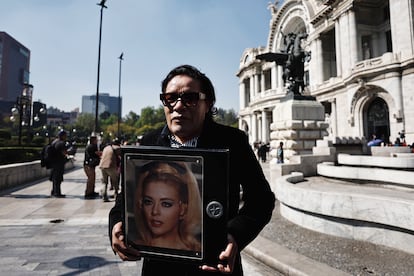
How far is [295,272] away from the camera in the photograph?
279cm

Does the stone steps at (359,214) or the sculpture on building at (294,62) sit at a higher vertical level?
the sculpture on building at (294,62)

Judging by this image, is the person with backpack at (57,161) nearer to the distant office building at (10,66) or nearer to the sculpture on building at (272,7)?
the sculpture on building at (272,7)

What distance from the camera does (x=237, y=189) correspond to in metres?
1.38

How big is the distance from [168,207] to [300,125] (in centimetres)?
979

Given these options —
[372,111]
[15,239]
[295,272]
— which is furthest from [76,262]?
[372,111]

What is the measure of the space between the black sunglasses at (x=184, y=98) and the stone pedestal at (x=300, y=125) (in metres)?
9.20

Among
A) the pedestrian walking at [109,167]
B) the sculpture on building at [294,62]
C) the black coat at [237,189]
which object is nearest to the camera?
the black coat at [237,189]

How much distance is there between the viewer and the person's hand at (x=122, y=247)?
3.70 ft

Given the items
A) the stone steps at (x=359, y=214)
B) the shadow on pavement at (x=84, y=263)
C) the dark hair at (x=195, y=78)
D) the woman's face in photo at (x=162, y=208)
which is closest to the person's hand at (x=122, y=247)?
the woman's face in photo at (x=162, y=208)

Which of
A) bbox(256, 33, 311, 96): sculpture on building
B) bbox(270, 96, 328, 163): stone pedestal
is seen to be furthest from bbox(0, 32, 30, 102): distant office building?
bbox(270, 96, 328, 163): stone pedestal

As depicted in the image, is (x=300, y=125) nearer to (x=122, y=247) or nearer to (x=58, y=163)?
(x=58, y=163)

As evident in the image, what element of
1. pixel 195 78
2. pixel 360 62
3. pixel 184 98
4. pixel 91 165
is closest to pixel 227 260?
pixel 184 98

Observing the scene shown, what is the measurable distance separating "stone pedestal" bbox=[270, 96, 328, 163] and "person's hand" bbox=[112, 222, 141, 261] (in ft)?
31.0

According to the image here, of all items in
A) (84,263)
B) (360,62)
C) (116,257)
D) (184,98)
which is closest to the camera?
(184,98)
